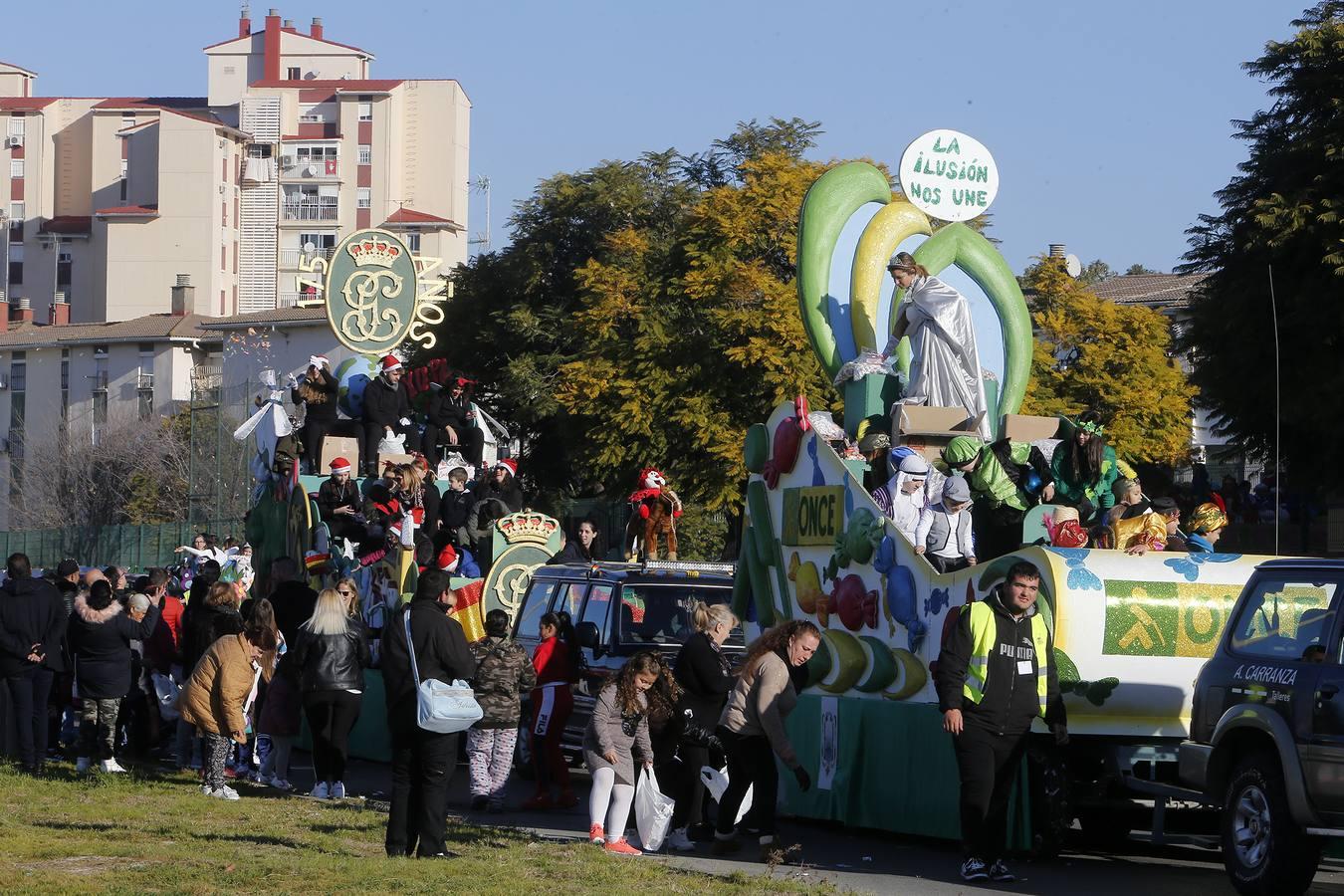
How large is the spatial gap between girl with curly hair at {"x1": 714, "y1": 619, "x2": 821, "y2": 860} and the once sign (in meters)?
3.16

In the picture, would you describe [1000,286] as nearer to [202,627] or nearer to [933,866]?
[202,627]

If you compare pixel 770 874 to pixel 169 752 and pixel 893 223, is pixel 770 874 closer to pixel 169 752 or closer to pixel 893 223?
pixel 893 223

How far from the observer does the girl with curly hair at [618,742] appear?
12.4 metres

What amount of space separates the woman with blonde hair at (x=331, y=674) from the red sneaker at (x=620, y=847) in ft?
11.7

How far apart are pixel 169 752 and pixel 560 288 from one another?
112 feet

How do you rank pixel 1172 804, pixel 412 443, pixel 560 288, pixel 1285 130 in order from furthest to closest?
pixel 560 288 → pixel 1285 130 → pixel 412 443 → pixel 1172 804

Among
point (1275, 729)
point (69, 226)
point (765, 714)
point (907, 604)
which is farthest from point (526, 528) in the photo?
point (69, 226)

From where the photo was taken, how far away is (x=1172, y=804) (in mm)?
12695

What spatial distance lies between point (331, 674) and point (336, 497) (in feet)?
Result: 26.4

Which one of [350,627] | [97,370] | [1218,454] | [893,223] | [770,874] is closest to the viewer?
[770,874]

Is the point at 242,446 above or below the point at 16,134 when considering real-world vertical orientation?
below

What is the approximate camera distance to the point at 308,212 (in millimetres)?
105188

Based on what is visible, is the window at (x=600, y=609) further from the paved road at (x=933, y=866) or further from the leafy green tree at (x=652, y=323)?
the leafy green tree at (x=652, y=323)

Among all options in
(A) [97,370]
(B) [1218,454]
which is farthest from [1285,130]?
(A) [97,370]
